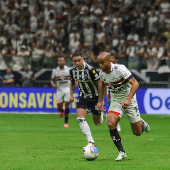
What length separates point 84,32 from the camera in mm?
25875

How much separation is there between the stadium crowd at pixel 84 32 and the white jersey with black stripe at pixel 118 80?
12967 millimetres

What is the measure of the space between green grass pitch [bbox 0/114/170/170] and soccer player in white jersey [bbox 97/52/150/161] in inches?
23.8

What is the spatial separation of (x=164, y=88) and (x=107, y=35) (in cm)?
472

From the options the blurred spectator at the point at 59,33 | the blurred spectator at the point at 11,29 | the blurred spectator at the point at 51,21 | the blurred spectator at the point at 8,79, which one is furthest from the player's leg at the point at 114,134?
the blurred spectator at the point at 11,29

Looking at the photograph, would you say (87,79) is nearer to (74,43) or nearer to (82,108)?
(82,108)

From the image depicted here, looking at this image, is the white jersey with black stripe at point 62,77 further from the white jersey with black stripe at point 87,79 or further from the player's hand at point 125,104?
the player's hand at point 125,104

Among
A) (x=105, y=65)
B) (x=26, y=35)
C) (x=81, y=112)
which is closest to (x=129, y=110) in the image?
(x=105, y=65)

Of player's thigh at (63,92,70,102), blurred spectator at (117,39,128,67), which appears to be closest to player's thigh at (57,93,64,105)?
player's thigh at (63,92,70,102)

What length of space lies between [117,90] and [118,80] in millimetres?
285

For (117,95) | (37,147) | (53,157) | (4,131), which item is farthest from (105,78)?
(4,131)

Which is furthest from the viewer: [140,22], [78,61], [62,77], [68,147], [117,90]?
[140,22]

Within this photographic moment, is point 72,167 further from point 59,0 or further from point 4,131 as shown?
point 59,0

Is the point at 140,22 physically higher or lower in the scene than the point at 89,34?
higher

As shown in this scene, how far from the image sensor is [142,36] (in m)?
25.6
